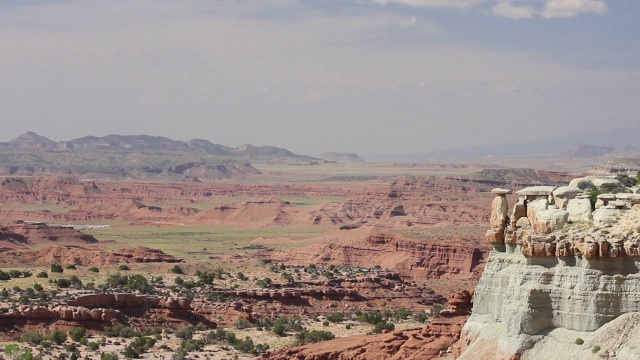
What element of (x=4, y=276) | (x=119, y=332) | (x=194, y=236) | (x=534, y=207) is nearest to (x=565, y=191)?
(x=534, y=207)

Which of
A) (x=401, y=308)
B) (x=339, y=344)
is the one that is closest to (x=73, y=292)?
(x=401, y=308)

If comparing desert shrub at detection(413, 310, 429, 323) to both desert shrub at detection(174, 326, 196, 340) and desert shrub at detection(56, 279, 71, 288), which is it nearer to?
desert shrub at detection(174, 326, 196, 340)

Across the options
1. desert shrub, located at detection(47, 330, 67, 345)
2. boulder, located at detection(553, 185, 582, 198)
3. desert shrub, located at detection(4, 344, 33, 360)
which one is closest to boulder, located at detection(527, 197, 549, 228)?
boulder, located at detection(553, 185, 582, 198)

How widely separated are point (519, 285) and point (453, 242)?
203 ft

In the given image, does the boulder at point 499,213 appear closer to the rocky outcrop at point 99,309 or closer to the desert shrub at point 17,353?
the desert shrub at point 17,353

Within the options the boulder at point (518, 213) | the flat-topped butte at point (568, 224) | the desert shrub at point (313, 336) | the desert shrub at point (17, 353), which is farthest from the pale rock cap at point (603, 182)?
the desert shrub at point (313, 336)

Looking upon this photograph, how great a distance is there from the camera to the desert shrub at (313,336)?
176 feet

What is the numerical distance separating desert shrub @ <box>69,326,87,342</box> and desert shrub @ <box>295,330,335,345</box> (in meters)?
9.82

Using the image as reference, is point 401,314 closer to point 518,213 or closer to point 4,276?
point 4,276

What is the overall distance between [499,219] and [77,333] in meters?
28.5

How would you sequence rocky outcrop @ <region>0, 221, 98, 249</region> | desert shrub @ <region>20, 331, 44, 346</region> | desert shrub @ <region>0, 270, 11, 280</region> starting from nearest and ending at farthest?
desert shrub @ <region>20, 331, 44, 346</region> → desert shrub @ <region>0, 270, 11, 280</region> → rocky outcrop @ <region>0, 221, 98, 249</region>

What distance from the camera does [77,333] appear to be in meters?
51.8

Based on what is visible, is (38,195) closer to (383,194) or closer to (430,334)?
(383,194)

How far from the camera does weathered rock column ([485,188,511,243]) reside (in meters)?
28.4
